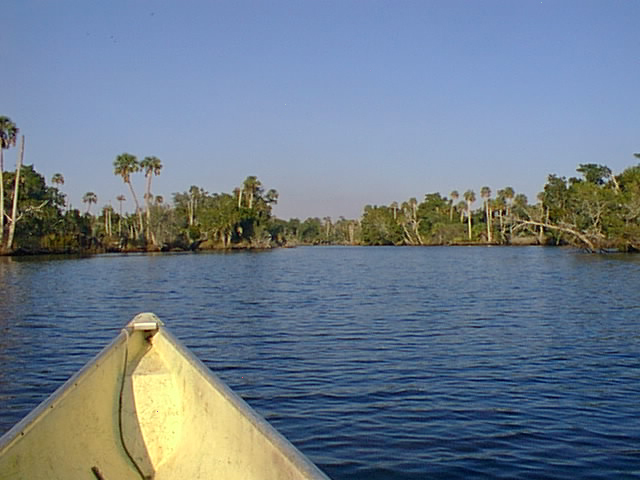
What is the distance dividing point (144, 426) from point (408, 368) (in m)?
7.06

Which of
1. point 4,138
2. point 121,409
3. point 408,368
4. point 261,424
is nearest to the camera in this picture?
point 261,424

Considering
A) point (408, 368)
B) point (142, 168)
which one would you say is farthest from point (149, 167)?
point (408, 368)

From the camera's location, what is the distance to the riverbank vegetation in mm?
64875

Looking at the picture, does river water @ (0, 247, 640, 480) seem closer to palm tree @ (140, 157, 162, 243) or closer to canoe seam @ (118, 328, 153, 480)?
canoe seam @ (118, 328, 153, 480)

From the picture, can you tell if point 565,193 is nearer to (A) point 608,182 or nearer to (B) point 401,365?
(A) point 608,182

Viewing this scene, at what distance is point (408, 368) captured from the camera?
1135cm

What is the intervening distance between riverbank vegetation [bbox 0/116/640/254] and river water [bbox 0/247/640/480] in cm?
3365

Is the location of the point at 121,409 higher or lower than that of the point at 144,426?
higher

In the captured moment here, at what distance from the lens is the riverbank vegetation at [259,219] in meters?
64.9

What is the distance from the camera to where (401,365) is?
1162cm

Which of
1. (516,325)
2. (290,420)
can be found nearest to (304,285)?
(516,325)

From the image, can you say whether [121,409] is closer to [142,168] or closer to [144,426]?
[144,426]

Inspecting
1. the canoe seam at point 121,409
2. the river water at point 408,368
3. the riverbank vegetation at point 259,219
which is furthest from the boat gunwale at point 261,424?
the riverbank vegetation at point 259,219

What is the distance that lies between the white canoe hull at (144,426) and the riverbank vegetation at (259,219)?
4817 centimetres
